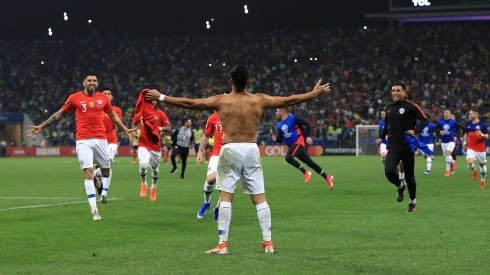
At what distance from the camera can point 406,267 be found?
980cm

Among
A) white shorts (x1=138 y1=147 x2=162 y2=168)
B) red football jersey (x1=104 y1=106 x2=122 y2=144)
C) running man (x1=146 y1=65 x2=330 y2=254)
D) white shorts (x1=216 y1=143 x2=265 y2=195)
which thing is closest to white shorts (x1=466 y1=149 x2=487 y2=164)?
white shorts (x1=138 y1=147 x2=162 y2=168)

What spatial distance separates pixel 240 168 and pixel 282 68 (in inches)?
2397

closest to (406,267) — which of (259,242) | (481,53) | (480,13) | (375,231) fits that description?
(259,242)

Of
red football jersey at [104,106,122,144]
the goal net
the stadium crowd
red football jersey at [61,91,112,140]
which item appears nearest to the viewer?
red football jersey at [61,91,112,140]

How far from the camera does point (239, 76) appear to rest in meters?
11.1

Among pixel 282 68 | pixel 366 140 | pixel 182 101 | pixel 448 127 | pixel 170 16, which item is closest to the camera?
pixel 182 101

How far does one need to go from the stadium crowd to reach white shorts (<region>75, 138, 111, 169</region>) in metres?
45.3

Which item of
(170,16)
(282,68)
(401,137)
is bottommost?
(401,137)

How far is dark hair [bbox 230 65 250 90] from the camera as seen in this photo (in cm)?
1106

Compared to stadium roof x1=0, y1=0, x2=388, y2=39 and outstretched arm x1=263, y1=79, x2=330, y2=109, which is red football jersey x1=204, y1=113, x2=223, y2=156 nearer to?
outstretched arm x1=263, y1=79, x2=330, y2=109

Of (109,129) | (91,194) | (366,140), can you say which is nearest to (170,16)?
(366,140)

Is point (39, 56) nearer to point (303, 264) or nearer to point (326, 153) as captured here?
point (326, 153)

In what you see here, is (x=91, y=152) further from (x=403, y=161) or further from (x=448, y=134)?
(x=448, y=134)

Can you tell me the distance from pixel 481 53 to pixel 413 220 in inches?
2070
